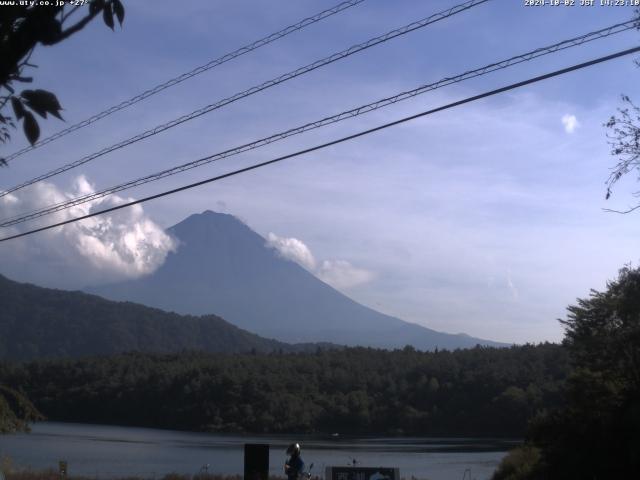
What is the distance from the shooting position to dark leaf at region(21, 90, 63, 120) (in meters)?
3.65

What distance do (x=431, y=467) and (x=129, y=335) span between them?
11904 cm

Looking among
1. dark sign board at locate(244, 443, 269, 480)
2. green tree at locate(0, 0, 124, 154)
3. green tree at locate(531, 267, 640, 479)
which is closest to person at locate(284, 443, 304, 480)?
dark sign board at locate(244, 443, 269, 480)

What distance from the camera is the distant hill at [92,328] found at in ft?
436

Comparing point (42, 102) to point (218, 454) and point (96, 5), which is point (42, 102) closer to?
point (96, 5)

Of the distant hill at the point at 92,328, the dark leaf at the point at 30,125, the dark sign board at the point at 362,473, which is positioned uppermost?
the distant hill at the point at 92,328

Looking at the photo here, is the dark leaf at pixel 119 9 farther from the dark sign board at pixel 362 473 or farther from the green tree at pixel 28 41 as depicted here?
the dark sign board at pixel 362 473

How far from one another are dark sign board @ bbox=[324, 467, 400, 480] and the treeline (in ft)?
84.9

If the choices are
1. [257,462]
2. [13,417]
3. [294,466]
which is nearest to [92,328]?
[13,417]

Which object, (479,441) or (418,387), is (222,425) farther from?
(479,441)

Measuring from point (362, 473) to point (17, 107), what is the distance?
14890 millimetres

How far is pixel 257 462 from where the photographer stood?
58.1 feet

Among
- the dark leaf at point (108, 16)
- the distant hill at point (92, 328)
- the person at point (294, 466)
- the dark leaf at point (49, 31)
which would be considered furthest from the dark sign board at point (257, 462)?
the distant hill at point (92, 328)

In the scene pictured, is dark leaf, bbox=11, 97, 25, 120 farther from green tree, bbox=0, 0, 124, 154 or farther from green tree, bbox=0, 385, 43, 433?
green tree, bbox=0, 385, 43, 433

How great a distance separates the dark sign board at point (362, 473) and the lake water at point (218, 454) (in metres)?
8.87
